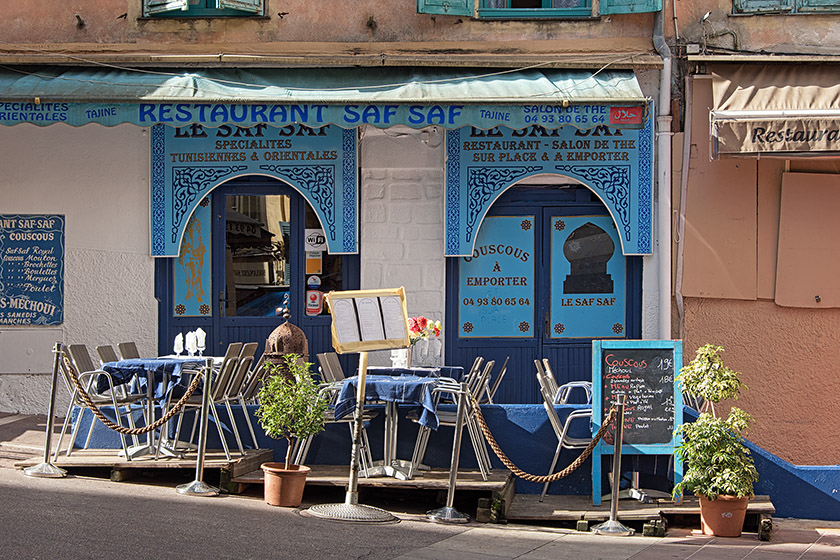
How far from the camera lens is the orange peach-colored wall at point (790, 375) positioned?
415 inches

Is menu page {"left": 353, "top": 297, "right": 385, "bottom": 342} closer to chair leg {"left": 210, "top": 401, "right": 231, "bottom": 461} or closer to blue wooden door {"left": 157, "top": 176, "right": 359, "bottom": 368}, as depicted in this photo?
chair leg {"left": 210, "top": 401, "right": 231, "bottom": 461}

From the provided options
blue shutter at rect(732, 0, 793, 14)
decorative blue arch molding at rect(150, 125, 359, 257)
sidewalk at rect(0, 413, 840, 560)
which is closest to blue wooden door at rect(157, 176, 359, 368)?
decorative blue arch molding at rect(150, 125, 359, 257)

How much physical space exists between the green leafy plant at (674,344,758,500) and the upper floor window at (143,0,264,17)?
6171mm

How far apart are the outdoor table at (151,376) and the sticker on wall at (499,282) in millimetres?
3580

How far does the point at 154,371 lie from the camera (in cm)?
817

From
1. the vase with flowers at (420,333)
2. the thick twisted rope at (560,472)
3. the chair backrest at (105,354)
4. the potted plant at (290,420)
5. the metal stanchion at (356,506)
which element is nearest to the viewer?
the metal stanchion at (356,506)

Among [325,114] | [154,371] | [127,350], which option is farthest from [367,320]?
[325,114]

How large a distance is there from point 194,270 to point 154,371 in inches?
123

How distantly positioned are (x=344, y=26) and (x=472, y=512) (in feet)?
18.8

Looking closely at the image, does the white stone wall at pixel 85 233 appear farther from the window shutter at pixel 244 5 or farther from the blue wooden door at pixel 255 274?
the window shutter at pixel 244 5

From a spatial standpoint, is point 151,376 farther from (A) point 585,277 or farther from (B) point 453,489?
(A) point 585,277

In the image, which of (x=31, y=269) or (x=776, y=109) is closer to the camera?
(x=776, y=109)

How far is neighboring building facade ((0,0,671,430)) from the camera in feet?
35.4

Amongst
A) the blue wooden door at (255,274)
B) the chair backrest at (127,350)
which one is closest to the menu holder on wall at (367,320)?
the chair backrest at (127,350)
